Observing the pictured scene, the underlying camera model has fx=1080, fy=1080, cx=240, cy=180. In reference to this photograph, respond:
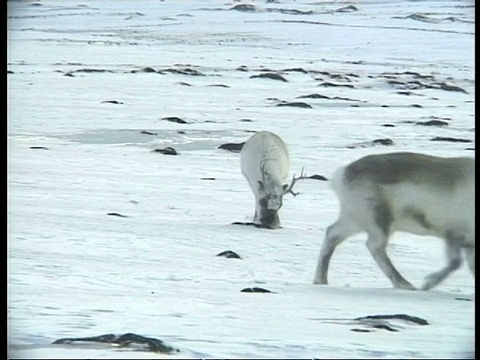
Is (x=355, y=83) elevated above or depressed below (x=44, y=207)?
above

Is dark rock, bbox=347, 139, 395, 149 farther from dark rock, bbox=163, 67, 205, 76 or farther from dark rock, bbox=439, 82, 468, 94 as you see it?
dark rock, bbox=163, 67, 205, 76

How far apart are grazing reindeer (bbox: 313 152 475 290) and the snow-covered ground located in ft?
0.08

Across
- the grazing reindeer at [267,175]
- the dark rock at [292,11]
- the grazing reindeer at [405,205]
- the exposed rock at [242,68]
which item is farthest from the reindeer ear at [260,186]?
the dark rock at [292,11]

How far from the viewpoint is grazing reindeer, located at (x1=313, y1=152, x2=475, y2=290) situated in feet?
7.20

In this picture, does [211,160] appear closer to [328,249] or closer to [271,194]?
[271,194]

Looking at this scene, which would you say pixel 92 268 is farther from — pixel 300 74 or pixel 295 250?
pixel 300 74

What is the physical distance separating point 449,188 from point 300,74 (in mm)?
398

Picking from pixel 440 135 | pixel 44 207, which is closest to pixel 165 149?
pixel 44 207

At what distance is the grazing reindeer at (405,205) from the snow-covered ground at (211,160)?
0.02 meters

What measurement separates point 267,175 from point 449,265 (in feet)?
1.38

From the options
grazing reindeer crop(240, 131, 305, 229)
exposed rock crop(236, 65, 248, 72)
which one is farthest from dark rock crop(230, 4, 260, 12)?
grazing reindeer crop(240, 131, 305, 229)

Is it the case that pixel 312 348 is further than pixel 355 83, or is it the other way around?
pixel 355 83

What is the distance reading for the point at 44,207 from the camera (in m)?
2.24

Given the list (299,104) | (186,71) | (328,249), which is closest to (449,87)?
(299,104)
